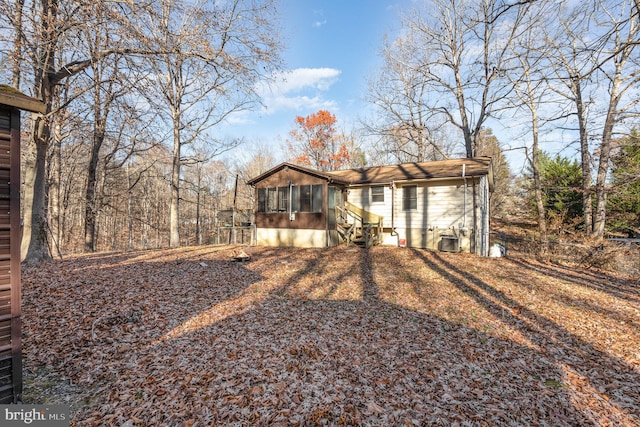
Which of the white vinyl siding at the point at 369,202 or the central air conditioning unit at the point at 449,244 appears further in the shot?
the white vinyl siding at the point at 369,202

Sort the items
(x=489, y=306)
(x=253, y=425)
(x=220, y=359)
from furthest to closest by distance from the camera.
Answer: (x=489, y=306) < (x=220, y=359) < (x=253, y=425)

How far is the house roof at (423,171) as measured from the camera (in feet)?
42.7

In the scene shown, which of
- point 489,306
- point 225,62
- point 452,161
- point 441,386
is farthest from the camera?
point 452,161

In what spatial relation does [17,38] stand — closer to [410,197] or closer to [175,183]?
[175,183]

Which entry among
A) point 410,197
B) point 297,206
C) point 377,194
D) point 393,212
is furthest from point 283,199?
point 410,197

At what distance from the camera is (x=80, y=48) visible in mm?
6965

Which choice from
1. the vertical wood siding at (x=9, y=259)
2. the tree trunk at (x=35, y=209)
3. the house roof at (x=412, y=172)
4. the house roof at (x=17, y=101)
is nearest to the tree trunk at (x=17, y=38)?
the tree trunk at (x=35, y=209)

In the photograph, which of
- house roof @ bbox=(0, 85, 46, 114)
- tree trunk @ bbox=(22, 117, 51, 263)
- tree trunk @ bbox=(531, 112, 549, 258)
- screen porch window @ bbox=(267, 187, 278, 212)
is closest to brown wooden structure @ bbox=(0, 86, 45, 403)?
house roof @ bbox=(0, 85, 46, 114)

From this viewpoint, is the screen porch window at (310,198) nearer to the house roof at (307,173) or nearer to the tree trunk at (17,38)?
the house roof at (307,173)

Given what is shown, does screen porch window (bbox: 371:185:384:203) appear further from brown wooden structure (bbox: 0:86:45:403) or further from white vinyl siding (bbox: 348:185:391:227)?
brown wooden structure (bbox: 0:86:45:403)

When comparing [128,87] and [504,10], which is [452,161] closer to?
[504,10]

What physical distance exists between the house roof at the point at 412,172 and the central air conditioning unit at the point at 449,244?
111 inches

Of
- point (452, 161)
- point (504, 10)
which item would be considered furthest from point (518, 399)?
point (452, 161)

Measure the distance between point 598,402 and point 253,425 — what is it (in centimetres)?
410
